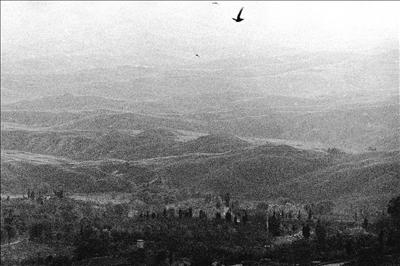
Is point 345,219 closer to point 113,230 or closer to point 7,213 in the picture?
point 113,230

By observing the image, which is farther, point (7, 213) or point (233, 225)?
point (7, 213)

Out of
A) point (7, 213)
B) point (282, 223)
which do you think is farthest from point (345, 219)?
point (7, 213)

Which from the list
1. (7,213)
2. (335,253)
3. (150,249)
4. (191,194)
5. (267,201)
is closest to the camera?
(335,253)

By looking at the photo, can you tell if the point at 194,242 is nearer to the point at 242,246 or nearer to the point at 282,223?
the point at 242,246

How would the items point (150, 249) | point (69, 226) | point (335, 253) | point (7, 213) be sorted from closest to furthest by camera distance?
1. point (335, 253)
2. point (150, 249)
3. point (69, 226)
4. point (7, 213)

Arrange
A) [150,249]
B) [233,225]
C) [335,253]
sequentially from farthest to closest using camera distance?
[233,225] → [150,249] → [335,253]

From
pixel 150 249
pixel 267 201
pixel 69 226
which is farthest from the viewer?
pixel 267 201

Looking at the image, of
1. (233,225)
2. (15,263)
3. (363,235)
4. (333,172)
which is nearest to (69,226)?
(15,263)

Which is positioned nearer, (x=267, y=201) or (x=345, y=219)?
(x=345, y=219)

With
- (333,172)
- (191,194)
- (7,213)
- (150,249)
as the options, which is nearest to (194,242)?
(150,249)
